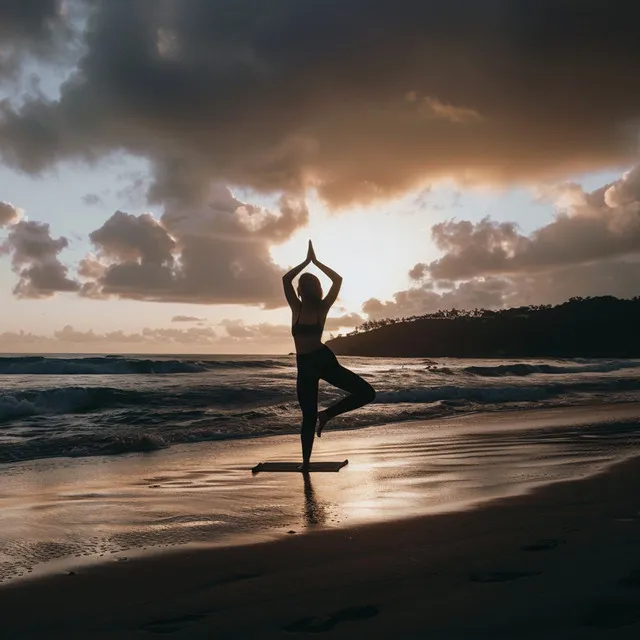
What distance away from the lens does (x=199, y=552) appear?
144 inches

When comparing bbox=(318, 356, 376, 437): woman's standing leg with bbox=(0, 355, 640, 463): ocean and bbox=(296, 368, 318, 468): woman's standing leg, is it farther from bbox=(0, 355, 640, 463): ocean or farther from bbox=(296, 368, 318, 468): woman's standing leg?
bbox=(0, 355, 640, 463): ocean

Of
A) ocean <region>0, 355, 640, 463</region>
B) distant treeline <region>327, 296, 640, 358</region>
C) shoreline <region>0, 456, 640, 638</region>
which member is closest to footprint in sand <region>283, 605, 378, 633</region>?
shoreline <region>0, 456, 640, 638</region>

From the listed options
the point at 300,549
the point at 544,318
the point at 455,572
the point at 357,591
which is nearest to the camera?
the point at 357,591

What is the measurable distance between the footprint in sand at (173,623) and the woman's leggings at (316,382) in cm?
436

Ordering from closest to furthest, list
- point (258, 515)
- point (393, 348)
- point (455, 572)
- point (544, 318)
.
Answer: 1. point (455, 572)
2. point (258, 515)
3. point (544, 318)
4. point (393, 348)

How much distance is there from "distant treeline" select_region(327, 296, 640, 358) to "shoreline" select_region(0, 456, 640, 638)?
9819 centimetres

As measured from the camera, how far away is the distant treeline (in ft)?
328

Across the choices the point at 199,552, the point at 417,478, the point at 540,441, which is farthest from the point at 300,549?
the point at 540,441

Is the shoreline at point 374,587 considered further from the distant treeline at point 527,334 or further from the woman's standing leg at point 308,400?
the distant treeline at point 527,334

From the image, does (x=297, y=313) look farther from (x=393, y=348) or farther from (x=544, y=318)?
(x=393, y=348)

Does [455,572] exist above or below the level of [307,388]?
below

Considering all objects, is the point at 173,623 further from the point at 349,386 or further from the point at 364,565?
the point at 349,386

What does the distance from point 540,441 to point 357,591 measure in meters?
7.20

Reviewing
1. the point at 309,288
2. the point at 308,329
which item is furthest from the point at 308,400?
the point at 309,288
